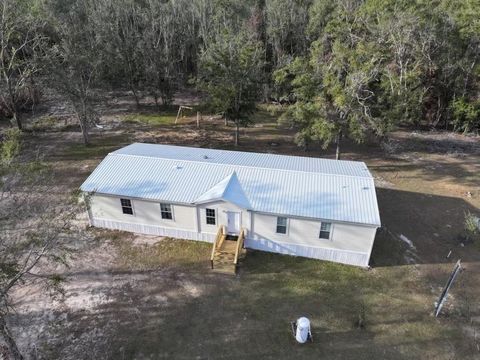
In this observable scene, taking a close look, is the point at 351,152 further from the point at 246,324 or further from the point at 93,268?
the point at 93,268

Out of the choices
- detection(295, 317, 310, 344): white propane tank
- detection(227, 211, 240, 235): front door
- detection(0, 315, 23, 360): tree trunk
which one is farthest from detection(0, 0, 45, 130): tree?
detection(295, 317, 310, 344): white propane tank

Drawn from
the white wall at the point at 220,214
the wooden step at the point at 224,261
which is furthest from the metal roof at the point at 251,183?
the wooden step at the point at 224,261

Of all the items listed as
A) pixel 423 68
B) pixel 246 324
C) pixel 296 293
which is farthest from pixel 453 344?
pixel 423 68

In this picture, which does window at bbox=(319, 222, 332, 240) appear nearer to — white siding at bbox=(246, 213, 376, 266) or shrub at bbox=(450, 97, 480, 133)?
white siding at bbox=(246, 213, 376, 266)

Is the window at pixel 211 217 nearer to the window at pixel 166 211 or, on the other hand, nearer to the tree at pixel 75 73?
the window at pixel 166 211

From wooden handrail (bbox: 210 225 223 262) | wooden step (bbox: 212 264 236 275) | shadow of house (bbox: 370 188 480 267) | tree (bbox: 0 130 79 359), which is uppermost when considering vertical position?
tree (bbox: 0 130 79 359)

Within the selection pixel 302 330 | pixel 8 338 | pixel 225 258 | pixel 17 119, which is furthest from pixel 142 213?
pixel 17 119
